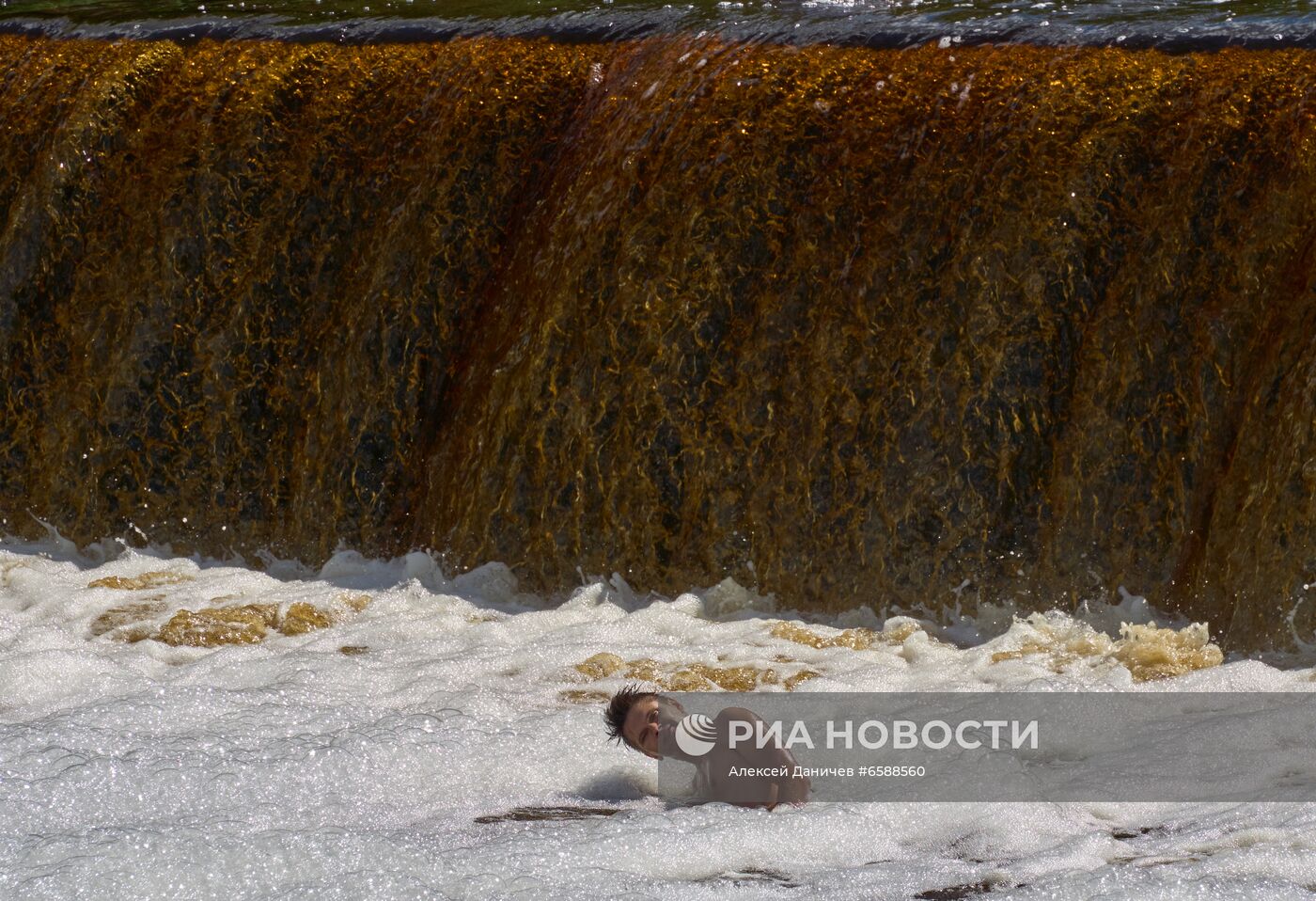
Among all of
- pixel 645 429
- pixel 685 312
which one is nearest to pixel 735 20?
pixel 685 312

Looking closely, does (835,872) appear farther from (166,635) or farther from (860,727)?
(166,635)

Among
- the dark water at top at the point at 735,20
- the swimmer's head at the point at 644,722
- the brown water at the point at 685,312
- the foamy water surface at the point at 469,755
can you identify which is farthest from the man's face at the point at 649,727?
the dark water at top at the point at 735,20

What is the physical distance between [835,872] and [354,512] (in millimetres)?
3710

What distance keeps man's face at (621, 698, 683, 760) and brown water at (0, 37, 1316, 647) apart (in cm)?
183

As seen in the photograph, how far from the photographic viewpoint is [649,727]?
4180 millimetres

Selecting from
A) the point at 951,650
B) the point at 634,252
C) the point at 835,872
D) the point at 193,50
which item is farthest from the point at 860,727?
the point at 193,50

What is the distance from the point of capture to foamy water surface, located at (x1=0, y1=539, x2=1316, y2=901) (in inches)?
133

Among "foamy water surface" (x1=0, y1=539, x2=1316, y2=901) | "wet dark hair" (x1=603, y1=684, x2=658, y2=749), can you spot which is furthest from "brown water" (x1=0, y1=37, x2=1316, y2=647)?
"wet dark hair" (x1=603, y1=684, x2=658, y2=749)

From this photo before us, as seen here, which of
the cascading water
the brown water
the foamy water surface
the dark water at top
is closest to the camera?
the foamy water surface

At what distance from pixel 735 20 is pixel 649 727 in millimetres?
3863

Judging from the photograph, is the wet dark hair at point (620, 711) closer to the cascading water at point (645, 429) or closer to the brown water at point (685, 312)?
the cascading water at point (645, 429)

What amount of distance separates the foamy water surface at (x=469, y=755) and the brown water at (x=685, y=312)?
0.31 meters

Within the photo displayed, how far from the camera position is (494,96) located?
6.87 m

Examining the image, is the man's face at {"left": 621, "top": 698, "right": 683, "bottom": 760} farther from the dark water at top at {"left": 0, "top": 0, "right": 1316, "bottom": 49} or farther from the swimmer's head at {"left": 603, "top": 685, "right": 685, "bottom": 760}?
the dark water at top at {"left": 0, "top": 0, "right": 1316, "bottom": 49}
